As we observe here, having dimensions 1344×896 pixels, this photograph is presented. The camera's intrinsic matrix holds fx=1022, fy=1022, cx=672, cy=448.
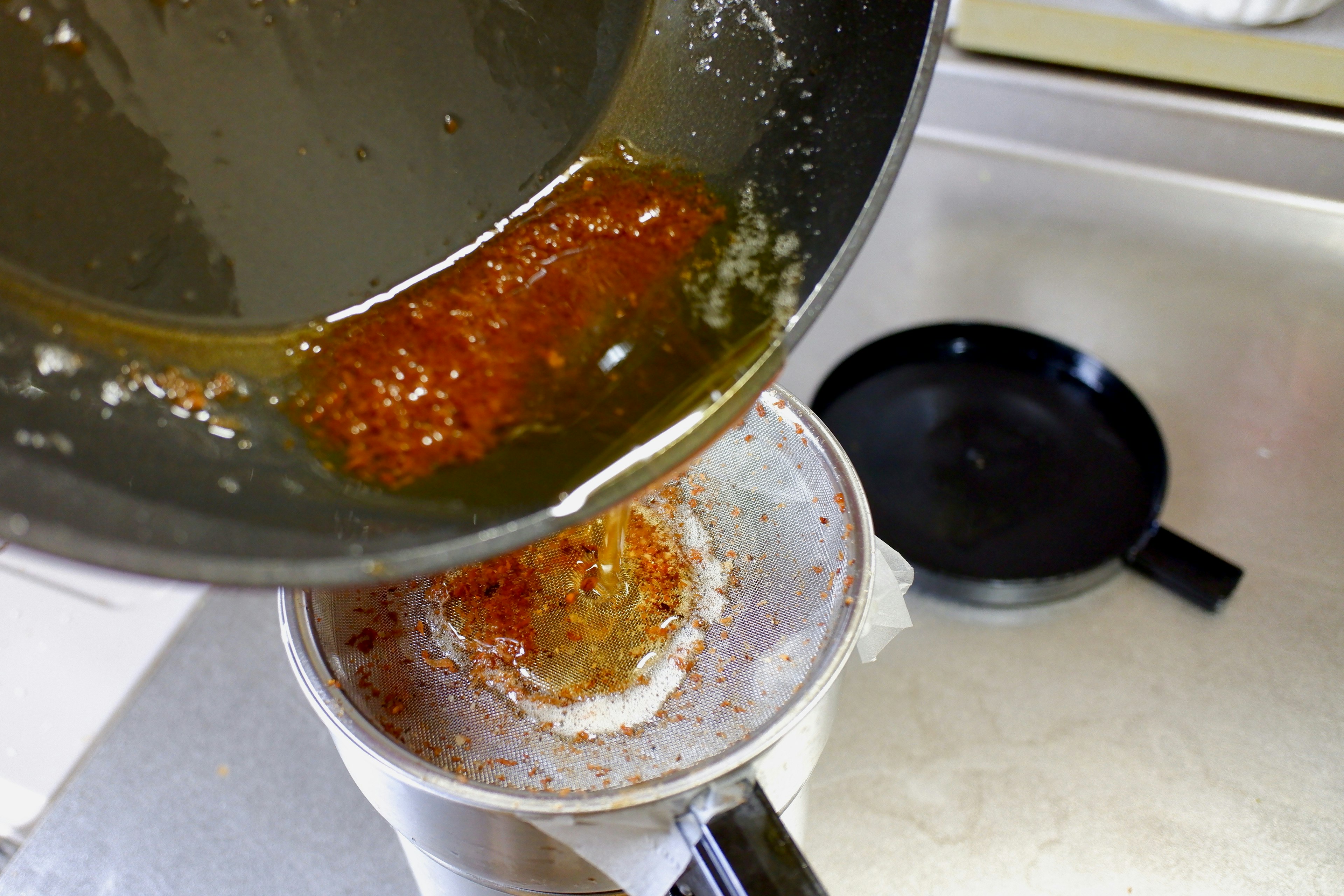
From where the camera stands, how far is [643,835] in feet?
1.97

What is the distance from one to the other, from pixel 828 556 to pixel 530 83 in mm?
388

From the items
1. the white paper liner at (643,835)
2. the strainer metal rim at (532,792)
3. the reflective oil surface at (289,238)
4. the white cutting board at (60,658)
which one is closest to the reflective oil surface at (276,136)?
the reflective oil surface at (289,238)

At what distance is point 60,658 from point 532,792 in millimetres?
763

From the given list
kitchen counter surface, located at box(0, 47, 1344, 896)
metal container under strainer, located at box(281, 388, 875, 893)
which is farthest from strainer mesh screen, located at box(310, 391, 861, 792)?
kitchen counter surface, located at box(0, 47, 1344, 896)

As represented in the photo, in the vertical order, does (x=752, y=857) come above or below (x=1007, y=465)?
above

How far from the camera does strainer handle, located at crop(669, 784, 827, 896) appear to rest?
1.81ft

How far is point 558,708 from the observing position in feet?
2.46

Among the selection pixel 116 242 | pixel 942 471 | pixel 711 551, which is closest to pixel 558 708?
pixel 711 551

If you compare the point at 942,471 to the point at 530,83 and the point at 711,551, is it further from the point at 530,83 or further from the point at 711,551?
the point at 530,83

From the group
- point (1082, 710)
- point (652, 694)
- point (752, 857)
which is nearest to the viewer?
point (752, 857)

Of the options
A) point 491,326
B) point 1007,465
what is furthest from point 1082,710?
point 491,326

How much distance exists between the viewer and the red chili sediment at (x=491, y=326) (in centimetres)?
58

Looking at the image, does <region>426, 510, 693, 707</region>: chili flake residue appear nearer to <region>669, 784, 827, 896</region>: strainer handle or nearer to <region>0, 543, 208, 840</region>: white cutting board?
<region>669, 784, 827, 896</region>: strainer handle

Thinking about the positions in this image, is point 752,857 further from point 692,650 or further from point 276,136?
point 276,136
